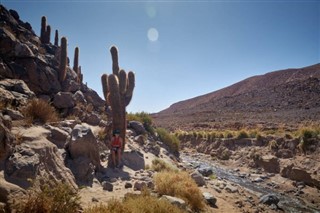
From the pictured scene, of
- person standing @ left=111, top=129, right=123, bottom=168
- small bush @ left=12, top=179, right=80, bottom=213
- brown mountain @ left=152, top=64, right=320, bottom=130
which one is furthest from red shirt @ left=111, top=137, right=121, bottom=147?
brown mountain @ left=152, top=64, right=320, bottom=130

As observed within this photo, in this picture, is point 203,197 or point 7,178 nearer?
point 7,178

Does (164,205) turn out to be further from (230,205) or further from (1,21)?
(1,21)

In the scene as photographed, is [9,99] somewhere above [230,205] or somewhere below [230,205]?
above

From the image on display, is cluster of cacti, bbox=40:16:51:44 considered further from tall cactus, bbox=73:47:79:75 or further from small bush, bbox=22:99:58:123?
small bush, bbox=22:99:58:123

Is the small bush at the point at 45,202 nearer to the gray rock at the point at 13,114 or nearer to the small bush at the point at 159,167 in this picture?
the gray rock at the point at 13,114

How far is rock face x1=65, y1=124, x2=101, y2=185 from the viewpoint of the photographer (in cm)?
816

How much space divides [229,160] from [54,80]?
14368 mm

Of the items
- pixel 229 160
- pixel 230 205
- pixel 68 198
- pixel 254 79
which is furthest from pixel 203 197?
pixel 254 79

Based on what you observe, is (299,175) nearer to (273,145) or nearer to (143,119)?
(273,145)

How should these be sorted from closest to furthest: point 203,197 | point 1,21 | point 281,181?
point 203,197, point 281,181, point 1,21

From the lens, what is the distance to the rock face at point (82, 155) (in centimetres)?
816

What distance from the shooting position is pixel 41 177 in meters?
5.88

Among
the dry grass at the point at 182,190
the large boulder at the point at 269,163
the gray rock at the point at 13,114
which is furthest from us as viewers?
the large boulder at the point at 269,163

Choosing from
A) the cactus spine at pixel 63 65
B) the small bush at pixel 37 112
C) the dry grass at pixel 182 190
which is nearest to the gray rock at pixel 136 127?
the cactus spine at pixel 63 65
